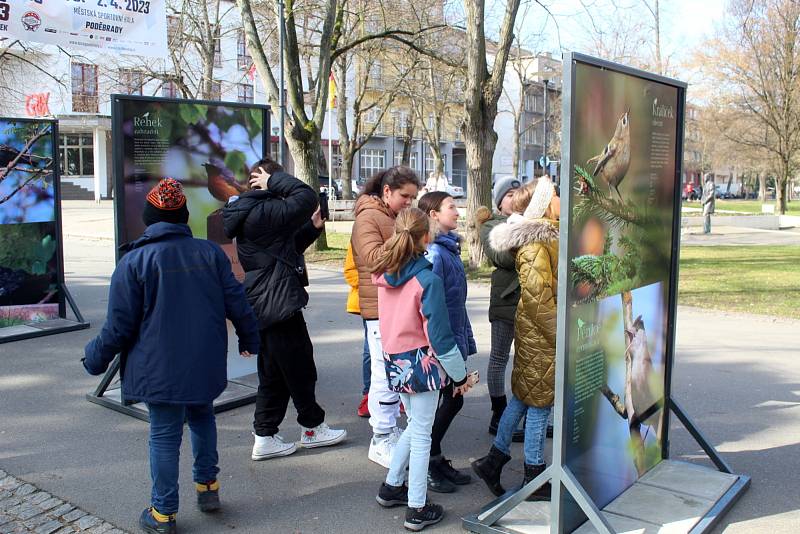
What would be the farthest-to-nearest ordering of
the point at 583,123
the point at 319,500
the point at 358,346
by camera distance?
the point at 358,346, the point at 319,500, the point at 583,123

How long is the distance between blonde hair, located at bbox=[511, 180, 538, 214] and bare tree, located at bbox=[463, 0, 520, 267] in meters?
8.35

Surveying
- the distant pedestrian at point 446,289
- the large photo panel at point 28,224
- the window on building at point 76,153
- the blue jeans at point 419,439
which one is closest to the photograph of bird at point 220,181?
the distant pedestrian at point 446,289

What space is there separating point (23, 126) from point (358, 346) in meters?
4.35

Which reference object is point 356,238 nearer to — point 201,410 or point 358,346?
point 201,410

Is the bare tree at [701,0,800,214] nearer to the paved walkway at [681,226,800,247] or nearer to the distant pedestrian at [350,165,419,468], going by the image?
the paved walkway at [681,226,800,247]

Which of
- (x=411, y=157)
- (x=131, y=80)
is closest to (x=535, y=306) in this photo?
(x=131, y=80)

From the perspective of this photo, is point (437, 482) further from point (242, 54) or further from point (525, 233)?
point (242, 54)

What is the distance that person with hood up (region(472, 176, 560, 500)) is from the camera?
4.02m

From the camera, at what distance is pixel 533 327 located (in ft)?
13.3

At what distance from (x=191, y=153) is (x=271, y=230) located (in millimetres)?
1806

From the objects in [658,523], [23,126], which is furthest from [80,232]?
[658,523]

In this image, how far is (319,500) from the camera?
4344mm

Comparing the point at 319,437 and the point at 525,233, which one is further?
the point at 319,437

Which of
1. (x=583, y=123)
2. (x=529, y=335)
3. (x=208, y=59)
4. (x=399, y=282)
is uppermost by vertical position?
(x=208, y=59)
